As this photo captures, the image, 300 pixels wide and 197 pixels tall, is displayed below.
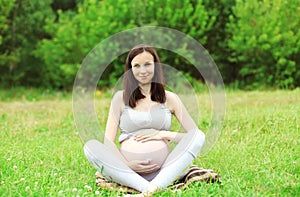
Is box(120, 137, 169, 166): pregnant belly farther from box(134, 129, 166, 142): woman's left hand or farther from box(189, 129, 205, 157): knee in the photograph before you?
box(189, 129, 205, 157): knee

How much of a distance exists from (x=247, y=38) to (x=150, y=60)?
25.5 ft

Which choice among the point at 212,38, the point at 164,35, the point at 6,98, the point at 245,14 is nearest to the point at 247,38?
the point at 245,14

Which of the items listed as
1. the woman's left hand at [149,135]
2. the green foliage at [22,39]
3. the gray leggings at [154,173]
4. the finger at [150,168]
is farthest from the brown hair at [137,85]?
the green foliage at [22,39]

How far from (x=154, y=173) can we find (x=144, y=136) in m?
0.28

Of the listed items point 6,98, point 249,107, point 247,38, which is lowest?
point 6,98

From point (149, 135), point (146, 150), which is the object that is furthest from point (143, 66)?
point (146, 150)

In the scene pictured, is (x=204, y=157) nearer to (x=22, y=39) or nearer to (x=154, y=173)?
(x=154, y=173)

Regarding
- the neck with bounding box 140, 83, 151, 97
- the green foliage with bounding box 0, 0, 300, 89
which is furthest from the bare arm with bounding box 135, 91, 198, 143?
the green foliage with bounding box 0, 0, 300, 89

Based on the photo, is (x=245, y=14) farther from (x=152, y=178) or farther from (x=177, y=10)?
(x=152, y=178)

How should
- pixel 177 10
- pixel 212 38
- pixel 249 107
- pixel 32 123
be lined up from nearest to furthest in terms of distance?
1. pixel 32 123
2. pixel 249 107
3. pixel 177 10
4. pixel 212 38

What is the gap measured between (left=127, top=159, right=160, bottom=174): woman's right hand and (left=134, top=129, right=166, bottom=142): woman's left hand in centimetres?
16

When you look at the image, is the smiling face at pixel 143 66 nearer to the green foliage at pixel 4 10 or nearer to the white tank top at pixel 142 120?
the white tank top at pixel 142 120

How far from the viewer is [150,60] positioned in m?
→ 3.91

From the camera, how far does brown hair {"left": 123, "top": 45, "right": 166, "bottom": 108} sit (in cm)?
397
